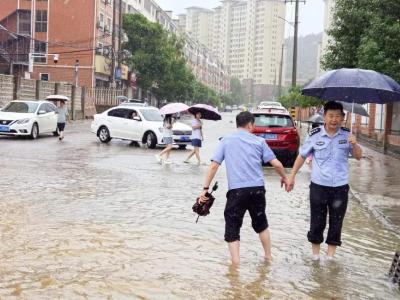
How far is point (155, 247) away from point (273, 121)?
10.6 m

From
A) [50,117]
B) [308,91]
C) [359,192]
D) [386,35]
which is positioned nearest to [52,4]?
[50,117]

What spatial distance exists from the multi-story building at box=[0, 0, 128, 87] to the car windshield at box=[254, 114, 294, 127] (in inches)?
1530

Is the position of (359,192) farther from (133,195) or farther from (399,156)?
(399,156)

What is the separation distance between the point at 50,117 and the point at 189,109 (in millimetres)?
9858


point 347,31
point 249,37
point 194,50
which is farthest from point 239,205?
point 249,37

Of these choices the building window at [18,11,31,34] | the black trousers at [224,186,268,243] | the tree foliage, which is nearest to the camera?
the black trousers at [224,186,268,243]

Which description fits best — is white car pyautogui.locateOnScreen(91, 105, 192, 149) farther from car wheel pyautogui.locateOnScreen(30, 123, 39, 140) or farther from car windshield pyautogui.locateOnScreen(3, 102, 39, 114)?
car windshield pyautogui.locateOnScreen(3, 102, 39, 114)

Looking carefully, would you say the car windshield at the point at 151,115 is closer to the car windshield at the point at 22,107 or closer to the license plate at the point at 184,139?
the license plate at the point at 184,139

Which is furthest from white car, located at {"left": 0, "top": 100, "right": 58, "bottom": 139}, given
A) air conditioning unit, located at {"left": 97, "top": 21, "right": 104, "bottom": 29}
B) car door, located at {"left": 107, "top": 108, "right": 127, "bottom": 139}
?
air conditioning unit, located at {"left": 97, "top": 21, "right": 104, "bottom": 29}

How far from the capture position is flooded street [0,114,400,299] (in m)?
5.26

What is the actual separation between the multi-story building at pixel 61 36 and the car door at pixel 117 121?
32423 mm

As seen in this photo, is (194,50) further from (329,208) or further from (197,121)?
(329,208)

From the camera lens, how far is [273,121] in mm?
16766

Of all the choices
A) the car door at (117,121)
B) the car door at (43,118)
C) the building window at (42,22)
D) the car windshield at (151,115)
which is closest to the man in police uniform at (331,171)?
the car windshield at (151,115)
